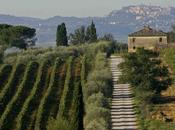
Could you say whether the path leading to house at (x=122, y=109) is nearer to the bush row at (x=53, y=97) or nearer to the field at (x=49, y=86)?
the field at (x=49, y=86)

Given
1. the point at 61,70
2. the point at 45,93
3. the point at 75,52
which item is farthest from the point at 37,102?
the point at 75,52

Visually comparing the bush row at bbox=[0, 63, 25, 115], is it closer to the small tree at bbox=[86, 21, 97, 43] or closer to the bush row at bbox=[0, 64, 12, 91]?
the bush row at bbox=[0, 64, 12, 91]

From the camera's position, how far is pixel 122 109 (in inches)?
2072

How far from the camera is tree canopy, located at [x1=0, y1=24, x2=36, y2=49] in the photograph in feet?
302

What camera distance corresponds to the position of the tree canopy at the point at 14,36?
302 ft

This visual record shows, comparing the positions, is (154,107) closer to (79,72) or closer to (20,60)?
(79,72)

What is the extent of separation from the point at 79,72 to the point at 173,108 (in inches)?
714

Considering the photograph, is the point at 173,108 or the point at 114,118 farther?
the point at 173,108

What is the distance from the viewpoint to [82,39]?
113125 millimetres

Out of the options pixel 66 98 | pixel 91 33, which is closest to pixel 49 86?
pixel 66 98

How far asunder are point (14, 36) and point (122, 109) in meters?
42.4

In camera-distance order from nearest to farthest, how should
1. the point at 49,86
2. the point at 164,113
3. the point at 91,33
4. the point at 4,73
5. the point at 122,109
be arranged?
the point at 164,113
the point at 122,109
the point at 49,86
the point at 4,73
the point at 91,33

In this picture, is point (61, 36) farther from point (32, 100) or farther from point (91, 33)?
point (32, 100)

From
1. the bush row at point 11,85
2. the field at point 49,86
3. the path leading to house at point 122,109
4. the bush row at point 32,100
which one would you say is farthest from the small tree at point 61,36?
the path leading to house at point 122,109
